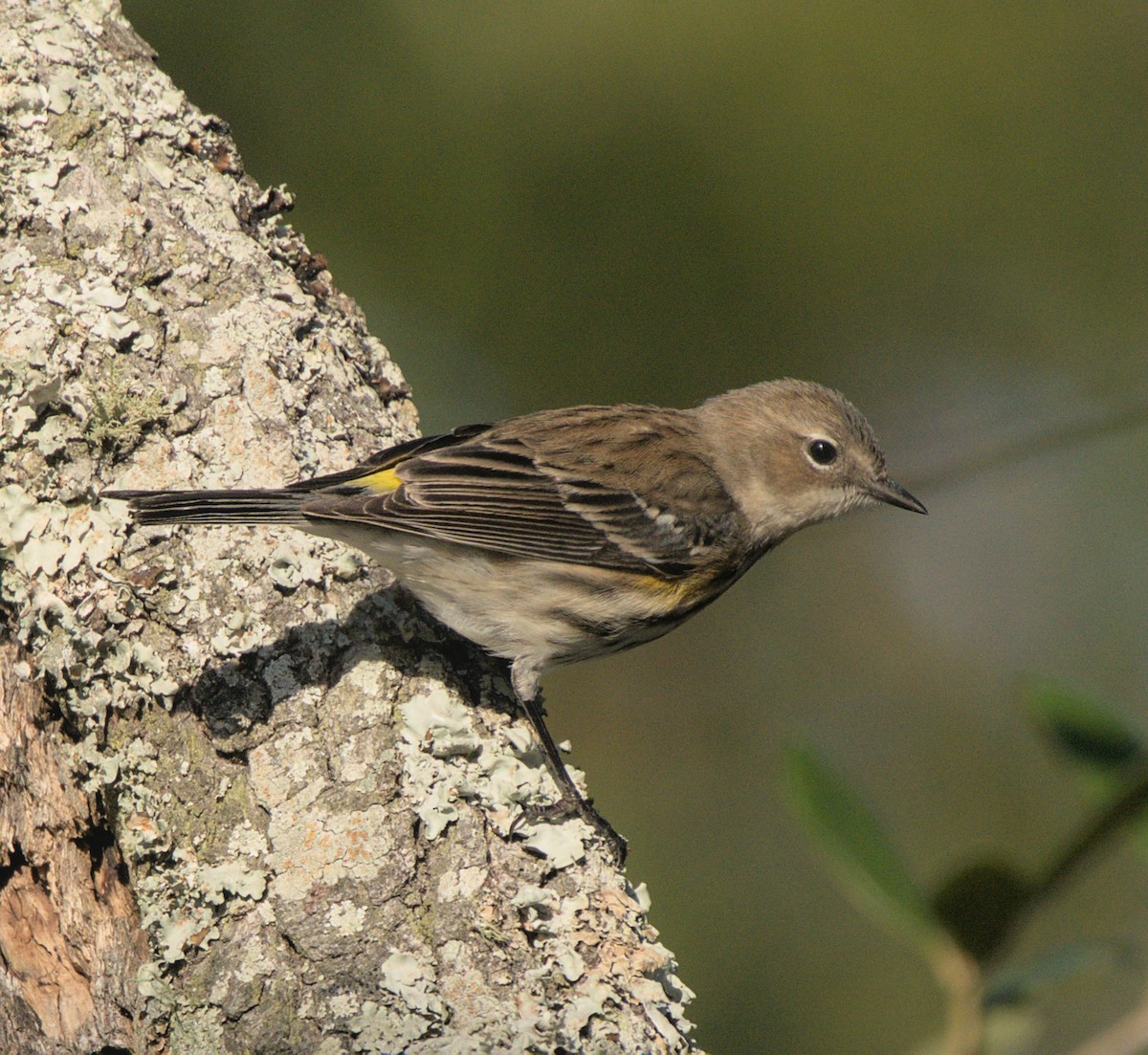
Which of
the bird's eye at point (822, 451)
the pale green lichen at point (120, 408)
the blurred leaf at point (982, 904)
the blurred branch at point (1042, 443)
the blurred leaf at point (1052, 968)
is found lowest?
the blurred leaf at point (1052, 968)

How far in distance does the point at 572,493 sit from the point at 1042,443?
6.46 ft

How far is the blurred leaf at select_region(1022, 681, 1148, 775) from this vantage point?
2836 mm

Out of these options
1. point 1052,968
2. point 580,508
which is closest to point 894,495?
point 580,508

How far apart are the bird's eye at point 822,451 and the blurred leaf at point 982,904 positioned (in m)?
3.03

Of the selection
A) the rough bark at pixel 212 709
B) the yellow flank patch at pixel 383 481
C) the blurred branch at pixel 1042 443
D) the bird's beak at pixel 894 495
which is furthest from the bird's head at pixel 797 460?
the rough bark at pixel 212 709

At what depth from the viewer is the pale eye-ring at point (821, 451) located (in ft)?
18.5

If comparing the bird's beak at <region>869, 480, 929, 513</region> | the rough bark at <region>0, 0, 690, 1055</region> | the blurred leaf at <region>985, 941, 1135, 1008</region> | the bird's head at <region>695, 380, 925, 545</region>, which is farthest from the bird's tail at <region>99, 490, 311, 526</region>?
the bird's beak at <region>869, 480, 929, 513</region>

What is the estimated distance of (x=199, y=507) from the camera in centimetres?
342

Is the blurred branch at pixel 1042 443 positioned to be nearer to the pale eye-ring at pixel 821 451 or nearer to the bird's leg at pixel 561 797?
the pale eye-ring at pixel 821 451

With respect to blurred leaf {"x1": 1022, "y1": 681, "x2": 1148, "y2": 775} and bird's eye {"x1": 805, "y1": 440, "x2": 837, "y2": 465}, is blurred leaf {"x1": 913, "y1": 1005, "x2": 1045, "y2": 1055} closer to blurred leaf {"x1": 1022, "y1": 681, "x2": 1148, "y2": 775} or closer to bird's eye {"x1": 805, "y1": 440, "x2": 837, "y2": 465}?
blurred leaf {"x1": 1022, "y1": 681, "x2": 1148, "y2": 775}

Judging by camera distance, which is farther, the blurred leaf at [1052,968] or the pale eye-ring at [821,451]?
the pale eye-ring at [821,451]

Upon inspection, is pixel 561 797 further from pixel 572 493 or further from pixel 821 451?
pixel 821 451

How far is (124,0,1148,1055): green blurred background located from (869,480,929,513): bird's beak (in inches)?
6.2

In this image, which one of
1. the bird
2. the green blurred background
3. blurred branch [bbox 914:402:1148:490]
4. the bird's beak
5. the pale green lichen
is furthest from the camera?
the green blurred background
